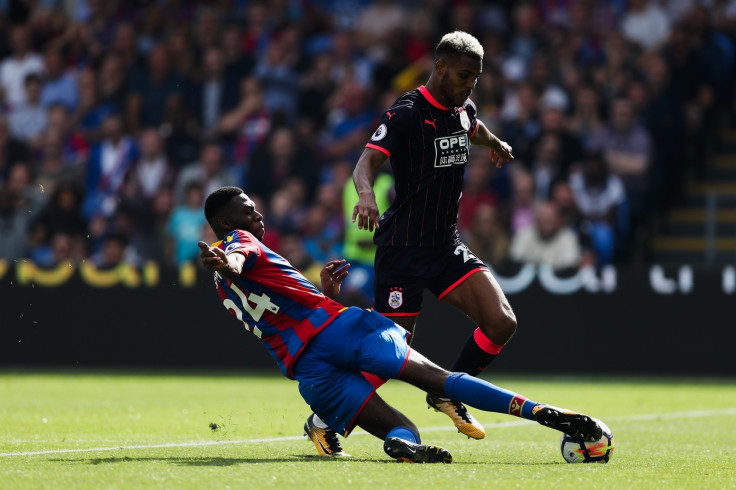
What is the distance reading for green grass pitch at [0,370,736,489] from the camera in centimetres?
550

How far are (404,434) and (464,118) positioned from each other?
2.04 metres

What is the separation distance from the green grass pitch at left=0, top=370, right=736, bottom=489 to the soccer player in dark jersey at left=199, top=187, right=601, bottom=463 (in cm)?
22

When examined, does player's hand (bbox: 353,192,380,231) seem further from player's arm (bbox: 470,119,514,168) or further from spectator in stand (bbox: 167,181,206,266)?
spectator in stand (bbox: 167,181,206,266)

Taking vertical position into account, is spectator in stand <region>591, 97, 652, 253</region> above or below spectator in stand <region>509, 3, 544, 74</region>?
below

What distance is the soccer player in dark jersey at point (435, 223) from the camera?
7.04 metres

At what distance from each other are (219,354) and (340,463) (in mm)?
8337

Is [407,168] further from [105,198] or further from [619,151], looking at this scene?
[105,198]

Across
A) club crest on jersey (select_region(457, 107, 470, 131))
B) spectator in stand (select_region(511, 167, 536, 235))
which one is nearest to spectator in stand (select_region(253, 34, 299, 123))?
spectator in stand (select_region(511, 167, 536, 235))

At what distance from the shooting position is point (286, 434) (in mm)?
7969

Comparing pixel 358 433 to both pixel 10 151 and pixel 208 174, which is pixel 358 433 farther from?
pixel 10 151

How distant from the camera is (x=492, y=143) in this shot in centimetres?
778

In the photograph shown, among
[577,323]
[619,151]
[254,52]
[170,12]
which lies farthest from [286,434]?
[170,12]

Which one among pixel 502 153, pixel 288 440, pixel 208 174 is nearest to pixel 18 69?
pixel 208 174

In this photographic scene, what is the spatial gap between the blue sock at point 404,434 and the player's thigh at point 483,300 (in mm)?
1023
